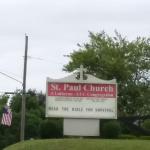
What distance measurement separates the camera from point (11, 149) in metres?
30.5

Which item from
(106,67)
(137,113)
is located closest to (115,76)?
(106,67)

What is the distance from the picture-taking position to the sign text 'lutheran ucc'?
1350 inches

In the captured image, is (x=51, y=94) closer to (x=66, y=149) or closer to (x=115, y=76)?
(x=66, y=149)

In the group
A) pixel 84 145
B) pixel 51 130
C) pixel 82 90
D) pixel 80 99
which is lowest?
pixel 84 145

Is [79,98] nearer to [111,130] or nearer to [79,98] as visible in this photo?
[79,98]

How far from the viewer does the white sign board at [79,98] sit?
3431cm

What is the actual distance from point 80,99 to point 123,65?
1009 inches

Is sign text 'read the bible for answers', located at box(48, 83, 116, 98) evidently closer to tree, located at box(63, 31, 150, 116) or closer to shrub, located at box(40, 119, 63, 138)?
shrub, located at box(40, 119, 63, 138)

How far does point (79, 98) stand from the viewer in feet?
113

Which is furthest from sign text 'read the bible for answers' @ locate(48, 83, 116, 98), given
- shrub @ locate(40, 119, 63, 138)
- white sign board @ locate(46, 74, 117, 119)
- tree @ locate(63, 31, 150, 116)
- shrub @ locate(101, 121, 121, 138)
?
tree @ locate(63, 31, 150, 116)

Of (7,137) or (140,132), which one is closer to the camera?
(140,132)

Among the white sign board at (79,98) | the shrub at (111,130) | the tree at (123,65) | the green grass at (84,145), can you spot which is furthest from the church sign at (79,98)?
the tree at (123,65)

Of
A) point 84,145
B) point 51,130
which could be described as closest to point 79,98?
point 51,130

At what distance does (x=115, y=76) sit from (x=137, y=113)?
17.8ft
